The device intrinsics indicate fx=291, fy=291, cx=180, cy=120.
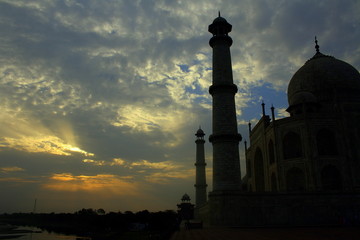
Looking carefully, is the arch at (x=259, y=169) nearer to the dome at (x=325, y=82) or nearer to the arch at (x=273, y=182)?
the arch at (x=273, y=182)

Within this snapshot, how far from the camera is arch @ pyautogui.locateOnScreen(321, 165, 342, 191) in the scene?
2861 cm

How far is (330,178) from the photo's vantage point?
28906 mm

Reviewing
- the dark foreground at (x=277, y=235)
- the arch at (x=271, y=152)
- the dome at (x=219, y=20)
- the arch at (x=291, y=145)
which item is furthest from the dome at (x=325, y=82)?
the dark foreground at (x=277, y=235)

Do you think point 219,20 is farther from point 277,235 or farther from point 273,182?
point 277,235

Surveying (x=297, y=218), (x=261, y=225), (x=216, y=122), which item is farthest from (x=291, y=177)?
(x=216, y=122)

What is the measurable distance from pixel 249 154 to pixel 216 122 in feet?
61.8

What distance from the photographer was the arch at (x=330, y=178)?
2861 centimetres

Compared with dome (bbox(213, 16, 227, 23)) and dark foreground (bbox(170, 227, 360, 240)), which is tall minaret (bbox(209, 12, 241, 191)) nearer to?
dome (bbox(213, 16, 227, 23))

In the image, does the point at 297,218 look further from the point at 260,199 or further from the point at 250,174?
the point at 250,174

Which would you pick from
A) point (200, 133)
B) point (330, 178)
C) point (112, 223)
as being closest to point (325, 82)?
point (330, 178)

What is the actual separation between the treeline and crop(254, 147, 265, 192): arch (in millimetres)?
11482

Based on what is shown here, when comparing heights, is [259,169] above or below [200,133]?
below

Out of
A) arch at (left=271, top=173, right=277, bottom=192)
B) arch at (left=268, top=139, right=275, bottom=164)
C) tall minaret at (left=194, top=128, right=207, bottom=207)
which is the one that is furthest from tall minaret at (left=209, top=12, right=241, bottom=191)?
tall minaret at (left=194, top=128, right=207, bottom=207)

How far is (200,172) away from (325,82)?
24706 mm
